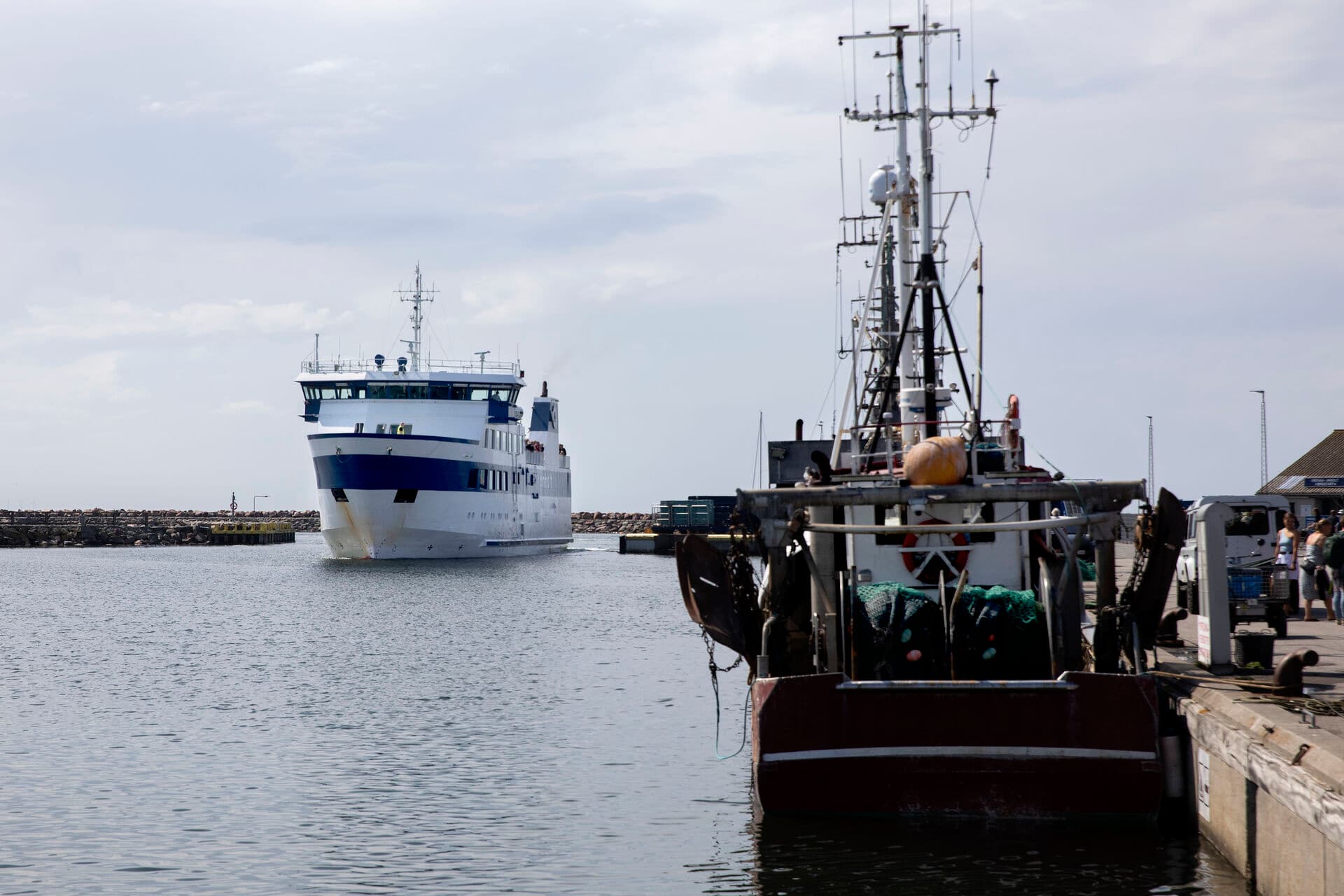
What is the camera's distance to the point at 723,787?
15.7 m

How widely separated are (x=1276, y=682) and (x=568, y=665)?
58.9 feet

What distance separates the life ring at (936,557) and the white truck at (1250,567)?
243 centimetres

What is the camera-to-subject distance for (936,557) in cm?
1441

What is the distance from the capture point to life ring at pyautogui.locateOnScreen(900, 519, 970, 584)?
566 inches

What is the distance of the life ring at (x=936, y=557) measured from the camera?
14.4m

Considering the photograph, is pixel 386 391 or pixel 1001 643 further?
pixel 386 391

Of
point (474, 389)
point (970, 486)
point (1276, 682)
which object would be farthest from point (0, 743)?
point (474, 389)

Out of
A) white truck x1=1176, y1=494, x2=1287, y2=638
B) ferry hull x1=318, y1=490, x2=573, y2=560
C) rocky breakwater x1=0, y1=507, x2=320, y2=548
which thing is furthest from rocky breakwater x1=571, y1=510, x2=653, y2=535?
white truck x1=1176, y1=494, x2=1287, y2=638

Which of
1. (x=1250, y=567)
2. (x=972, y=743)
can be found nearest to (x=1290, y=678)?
(x=972, y=743)

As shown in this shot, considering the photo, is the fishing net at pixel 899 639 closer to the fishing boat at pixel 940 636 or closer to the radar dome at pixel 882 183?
the fishing boat at pixel 940 636

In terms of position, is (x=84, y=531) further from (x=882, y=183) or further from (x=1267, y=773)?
(x=1267, y=773)

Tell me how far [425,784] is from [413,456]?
5037 centimetres

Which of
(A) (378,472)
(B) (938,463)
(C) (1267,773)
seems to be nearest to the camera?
(C) (1267,773)

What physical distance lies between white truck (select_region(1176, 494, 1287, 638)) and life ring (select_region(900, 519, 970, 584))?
2431 mm
